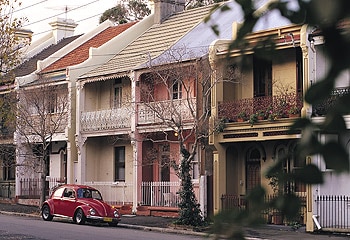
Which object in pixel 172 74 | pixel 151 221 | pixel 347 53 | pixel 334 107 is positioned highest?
pixel 172 74

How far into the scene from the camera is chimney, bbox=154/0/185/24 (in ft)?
123

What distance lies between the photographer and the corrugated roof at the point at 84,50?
1516 inches

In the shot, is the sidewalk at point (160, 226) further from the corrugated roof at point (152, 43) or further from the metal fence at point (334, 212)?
the corrugated roof at point (152, 43)

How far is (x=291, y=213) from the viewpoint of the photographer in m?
2.31

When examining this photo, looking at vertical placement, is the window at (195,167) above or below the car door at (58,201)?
above

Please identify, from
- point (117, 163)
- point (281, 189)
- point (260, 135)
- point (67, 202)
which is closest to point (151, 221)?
point (67, 202)

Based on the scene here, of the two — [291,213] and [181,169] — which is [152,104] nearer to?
[181,169]

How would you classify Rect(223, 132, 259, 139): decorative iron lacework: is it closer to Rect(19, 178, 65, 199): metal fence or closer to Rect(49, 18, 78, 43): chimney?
Rect(19, 178, 65, 199): metal fence

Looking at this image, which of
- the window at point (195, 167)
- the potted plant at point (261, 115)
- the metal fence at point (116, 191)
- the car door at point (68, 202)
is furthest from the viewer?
the metal fence at point (116, 191)

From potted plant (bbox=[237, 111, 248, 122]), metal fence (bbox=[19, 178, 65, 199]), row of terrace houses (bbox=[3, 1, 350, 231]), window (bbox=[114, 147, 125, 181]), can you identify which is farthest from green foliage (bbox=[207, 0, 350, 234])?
metal fence (bbox=[19, 178, 65, 199])

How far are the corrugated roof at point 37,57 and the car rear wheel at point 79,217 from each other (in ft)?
50.5

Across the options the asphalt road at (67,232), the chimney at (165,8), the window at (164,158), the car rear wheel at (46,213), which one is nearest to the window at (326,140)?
the asphalt road at (67,232)

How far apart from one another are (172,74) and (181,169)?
3.98 metres

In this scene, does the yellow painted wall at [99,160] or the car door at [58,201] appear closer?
the car door at [58,201]
